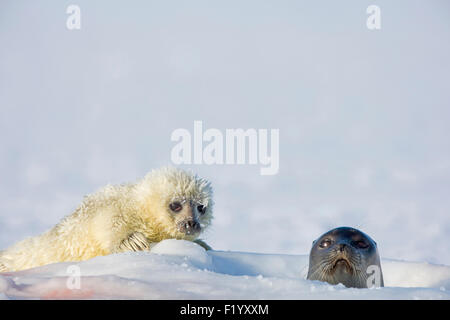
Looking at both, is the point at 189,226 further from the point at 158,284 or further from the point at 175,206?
the point at 158,284

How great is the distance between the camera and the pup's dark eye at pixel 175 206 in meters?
5.93

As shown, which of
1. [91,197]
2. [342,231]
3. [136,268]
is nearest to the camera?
[136,268]

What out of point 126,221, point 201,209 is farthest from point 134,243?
point 201,209

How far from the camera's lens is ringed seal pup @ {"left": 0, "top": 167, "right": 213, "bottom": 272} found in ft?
18.2

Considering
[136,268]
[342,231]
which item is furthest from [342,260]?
[136,268]

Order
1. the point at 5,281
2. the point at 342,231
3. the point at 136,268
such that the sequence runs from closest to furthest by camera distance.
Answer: the point at 5,281 < the point at 136,268 < the point at 342,231

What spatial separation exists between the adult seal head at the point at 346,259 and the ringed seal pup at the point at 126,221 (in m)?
1.20

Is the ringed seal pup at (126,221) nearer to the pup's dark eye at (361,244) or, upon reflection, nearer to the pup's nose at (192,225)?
the pup's nose at (192,225)

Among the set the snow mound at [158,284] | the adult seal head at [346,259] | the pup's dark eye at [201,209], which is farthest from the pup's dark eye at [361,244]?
the pup's dark eye at [201,209]
